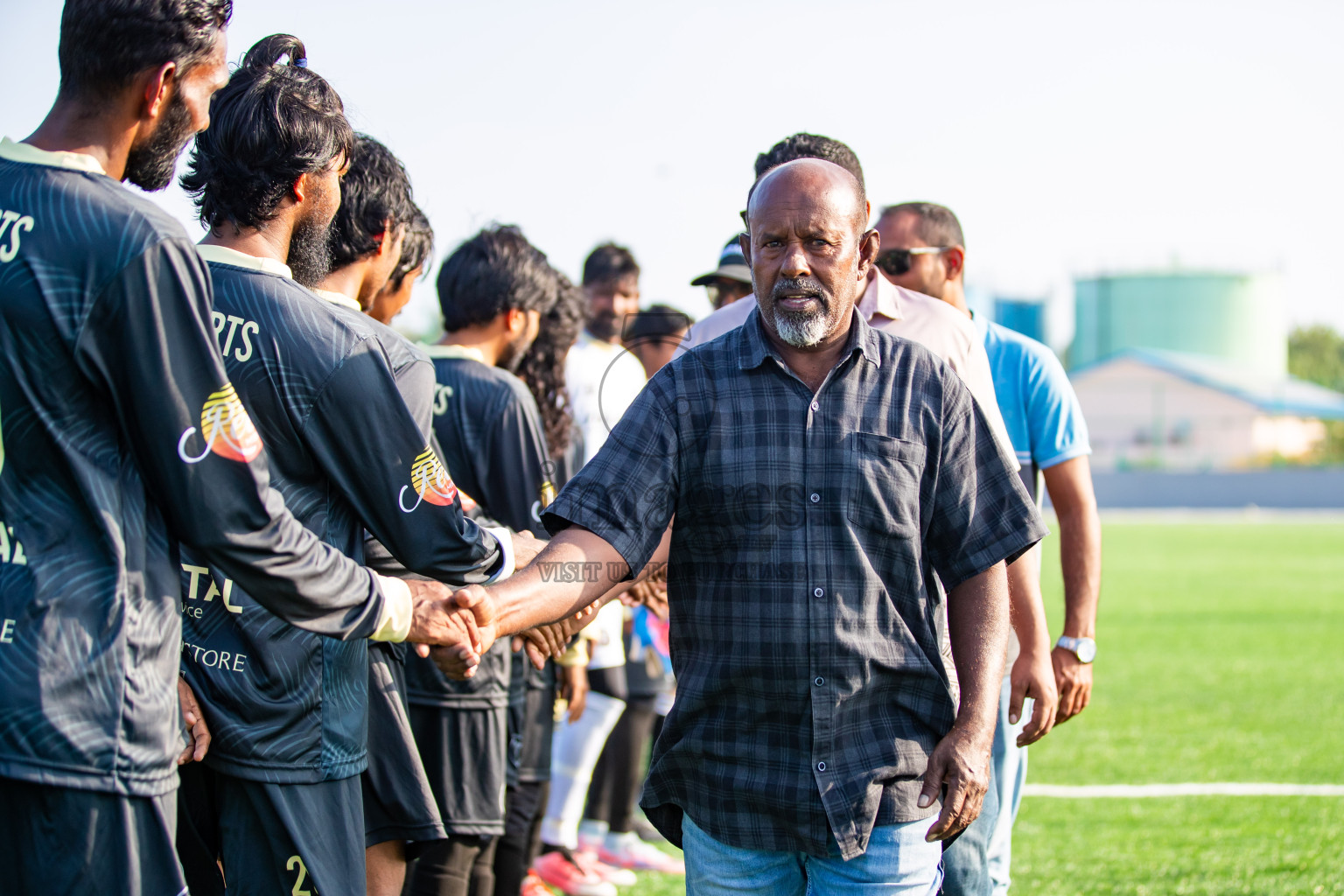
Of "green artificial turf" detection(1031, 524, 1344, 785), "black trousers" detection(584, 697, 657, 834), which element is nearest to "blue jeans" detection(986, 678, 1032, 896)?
"black trousers" detection(584, 697, 657, 834)

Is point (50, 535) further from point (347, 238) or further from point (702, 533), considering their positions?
point (347, 238)

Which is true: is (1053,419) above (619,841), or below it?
above

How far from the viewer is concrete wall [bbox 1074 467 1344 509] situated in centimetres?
4044

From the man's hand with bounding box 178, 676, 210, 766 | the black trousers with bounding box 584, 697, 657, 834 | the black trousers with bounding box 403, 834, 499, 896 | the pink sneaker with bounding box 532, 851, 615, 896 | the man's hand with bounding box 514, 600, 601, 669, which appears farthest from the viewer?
the black trousers with bounding box 584, 697, 657, 834

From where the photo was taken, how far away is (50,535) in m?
1.94

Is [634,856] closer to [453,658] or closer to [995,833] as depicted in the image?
[995,833]

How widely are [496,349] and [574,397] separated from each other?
200 cm

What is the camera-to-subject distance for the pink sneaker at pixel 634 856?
231 inches

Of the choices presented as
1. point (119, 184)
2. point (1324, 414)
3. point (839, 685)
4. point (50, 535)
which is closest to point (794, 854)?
point (839, 685)

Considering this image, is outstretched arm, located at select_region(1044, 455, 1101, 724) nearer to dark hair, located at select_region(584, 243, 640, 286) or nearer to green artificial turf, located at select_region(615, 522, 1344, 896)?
green artificial turf, located at select_region(615, 522, 1344, 896)

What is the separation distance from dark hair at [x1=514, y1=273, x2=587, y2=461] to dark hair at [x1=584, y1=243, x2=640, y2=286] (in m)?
2.01

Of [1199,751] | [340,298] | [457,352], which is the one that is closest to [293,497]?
[340,298]

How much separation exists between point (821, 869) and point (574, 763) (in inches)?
135

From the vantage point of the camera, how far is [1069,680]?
3.91 meters
